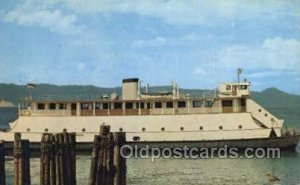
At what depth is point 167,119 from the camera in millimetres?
35531

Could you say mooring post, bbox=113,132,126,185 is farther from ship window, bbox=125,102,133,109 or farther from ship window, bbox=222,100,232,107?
ship window, bbox=125,102,133,109

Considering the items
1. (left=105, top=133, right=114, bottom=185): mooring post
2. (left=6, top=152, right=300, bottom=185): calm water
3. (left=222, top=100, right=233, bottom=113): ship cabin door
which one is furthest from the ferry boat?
(left=105, top=133, right=114, bottom=185): mooring post

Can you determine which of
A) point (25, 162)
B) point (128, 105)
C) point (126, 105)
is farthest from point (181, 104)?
point (25, 162)

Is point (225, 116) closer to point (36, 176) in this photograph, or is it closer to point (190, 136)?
point (190, 136)

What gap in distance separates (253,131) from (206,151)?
3028mm

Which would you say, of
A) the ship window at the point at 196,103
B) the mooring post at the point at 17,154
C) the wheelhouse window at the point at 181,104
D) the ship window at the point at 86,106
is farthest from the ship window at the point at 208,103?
the mooring post at the point at 17,154

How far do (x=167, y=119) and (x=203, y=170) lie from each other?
7772mm

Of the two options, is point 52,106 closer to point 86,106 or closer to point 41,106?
point 41,106

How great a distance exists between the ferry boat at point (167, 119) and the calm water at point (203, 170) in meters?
2.05

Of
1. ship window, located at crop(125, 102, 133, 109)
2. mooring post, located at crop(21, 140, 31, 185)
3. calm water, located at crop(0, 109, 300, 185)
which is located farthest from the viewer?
ship window, located at crop(125, 102, 133, 109)

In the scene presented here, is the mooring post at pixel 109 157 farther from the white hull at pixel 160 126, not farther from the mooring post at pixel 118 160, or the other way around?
the white hull at pixel 160 126

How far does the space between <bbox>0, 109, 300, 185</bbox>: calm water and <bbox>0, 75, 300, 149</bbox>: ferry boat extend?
2048mm

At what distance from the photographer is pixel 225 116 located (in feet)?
115

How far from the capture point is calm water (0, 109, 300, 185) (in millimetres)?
24844
